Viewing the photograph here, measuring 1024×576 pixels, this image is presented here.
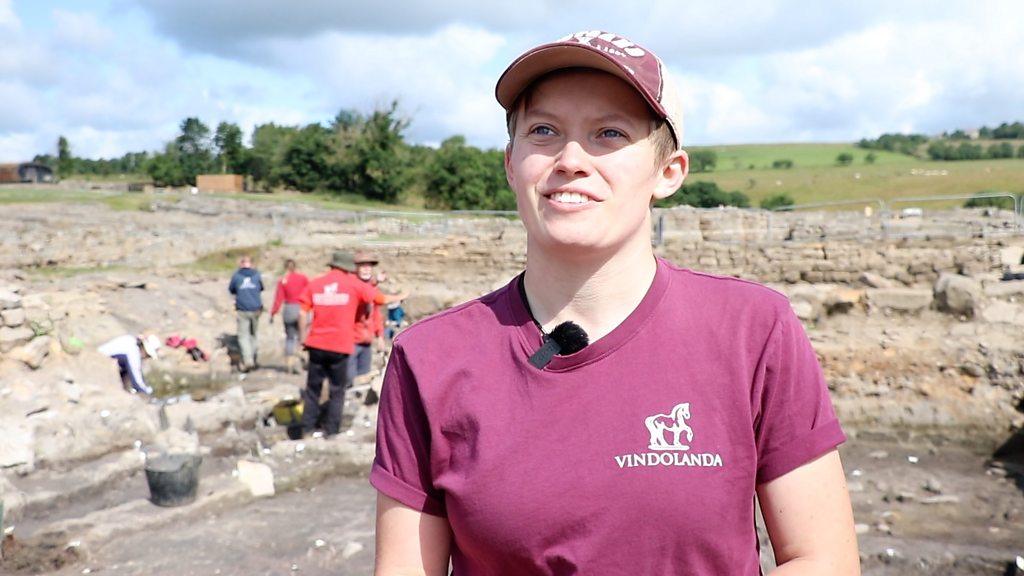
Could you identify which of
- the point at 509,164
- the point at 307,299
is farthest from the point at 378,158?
the point at 509,164

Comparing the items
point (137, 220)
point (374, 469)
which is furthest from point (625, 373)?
point (137, 220)

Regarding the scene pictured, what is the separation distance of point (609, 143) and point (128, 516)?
19.9 feet

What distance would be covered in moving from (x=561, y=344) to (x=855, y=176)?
49618mm

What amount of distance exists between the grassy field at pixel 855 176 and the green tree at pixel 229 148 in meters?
30.6

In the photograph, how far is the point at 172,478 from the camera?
6.72 m

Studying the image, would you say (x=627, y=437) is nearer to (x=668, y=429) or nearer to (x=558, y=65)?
(x=668, y=429)

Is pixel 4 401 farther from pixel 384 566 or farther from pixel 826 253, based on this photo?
pixel 826 253

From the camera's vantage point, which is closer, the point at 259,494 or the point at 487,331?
the point at 487,331

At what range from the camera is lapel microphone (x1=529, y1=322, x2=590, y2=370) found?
5.24ft

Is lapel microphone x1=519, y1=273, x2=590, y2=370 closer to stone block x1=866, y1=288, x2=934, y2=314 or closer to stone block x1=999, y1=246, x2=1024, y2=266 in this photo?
stone block x1=866, y1=288, x2=934, y2=314

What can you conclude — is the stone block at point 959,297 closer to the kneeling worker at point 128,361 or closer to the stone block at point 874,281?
the stone block at point 874,281

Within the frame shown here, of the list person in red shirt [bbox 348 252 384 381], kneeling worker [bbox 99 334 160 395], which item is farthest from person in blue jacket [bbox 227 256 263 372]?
person in red shirt [bbox 348 252 384 381]

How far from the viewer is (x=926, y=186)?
139 ft

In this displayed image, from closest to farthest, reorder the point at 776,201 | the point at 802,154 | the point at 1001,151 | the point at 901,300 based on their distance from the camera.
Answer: the point at 901,300, the point at 776,201, the point at 802,154, the point at 1001,151
